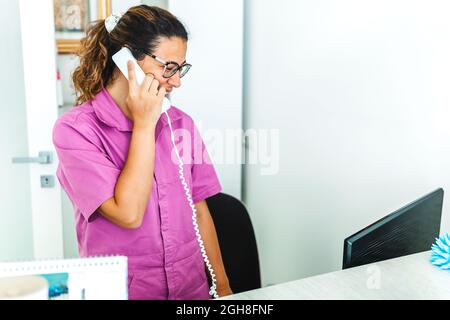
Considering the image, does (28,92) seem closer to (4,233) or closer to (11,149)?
(11,149)

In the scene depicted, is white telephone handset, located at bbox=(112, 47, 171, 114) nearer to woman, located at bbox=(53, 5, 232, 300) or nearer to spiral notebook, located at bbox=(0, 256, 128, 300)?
woman, located at bbox=(53, 5, 232, 300)

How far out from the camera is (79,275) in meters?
0.64

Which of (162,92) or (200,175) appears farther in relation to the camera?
(200,175)

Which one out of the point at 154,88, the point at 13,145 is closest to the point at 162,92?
the point at 154,88

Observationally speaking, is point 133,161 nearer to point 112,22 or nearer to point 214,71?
point 112,22

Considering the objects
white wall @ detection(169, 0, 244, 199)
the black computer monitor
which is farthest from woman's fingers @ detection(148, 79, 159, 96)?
white wall @ detection(169, 0, 244, 199)

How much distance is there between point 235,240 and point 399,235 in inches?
28.0

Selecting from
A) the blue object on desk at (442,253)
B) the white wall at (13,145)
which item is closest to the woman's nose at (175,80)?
the blue object on desk at (442,253)

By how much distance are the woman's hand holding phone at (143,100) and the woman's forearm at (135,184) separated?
2 cm

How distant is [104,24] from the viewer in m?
1.21

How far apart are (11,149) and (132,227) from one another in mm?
1034

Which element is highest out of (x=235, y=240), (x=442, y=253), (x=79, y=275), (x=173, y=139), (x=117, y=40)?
(x=117, y=40)

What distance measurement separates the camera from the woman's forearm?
3.51 ft
